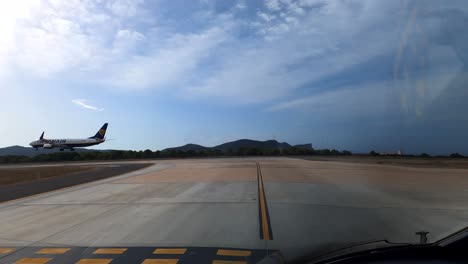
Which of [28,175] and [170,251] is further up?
[28,175]

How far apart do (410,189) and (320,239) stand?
9755 millimetres

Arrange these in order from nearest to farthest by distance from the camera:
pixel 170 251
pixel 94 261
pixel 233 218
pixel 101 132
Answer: pixel 94 261 < pixel 170 251 < pixel 233 218 < pixel 101 132

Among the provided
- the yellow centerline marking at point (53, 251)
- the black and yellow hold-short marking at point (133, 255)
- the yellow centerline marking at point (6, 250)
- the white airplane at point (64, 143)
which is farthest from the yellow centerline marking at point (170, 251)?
the white airplane at point (64, 143)

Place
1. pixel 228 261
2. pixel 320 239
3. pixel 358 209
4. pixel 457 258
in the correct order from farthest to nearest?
pixel 358 209 → pixel 320 239 → pixel 228 261 → pixel 457 258

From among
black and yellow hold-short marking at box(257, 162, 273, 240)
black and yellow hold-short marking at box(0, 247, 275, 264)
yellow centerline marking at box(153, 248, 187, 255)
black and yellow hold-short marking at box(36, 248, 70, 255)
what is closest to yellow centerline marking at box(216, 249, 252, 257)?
black and yellow hold-short marking at box(0, 247, 275, 264)

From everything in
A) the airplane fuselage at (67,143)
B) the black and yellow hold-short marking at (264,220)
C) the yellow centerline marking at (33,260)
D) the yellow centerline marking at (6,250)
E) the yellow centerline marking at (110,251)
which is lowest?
the yellow centerline marking at (6,250)

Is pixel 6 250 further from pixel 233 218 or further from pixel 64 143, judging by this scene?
pixel 64 143

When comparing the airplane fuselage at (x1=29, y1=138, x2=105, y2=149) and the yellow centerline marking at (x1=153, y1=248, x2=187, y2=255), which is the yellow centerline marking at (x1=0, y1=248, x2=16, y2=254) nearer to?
the yellow centerline marking at (x1=153, y1=248, x2=187, y2=255)

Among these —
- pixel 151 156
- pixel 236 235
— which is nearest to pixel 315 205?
pixel 236 235

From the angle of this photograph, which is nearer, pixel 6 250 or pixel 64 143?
pixel 6 250

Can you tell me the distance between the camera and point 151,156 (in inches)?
3319

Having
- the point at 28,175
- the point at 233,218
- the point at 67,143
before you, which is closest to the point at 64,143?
the point at 67,143

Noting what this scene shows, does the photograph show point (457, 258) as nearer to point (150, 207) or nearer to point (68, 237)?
point (68, 237)

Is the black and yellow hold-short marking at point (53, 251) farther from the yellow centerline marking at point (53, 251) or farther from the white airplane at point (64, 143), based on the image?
the white airplane at point (64, 143)
